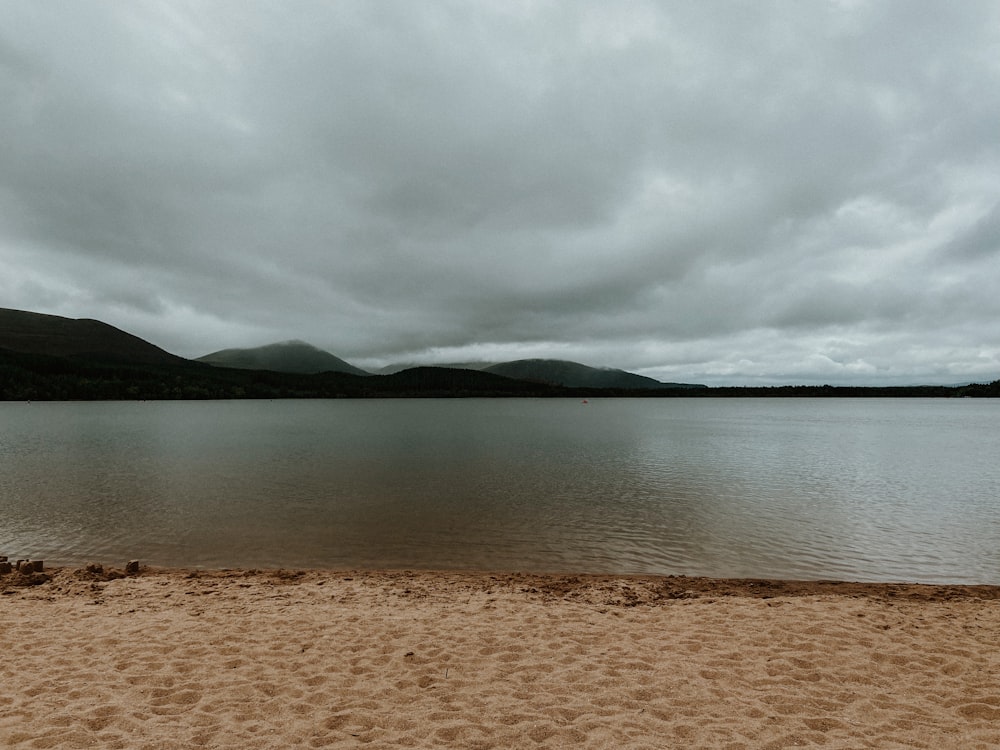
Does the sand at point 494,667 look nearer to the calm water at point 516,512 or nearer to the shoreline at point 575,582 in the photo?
the shoreline at point 575,582

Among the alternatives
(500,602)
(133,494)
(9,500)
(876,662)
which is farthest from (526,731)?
(9,500)

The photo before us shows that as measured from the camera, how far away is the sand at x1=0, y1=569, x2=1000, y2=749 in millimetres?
6957

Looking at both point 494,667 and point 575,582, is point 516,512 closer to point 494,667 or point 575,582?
point 575,582

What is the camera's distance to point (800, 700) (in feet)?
25.5

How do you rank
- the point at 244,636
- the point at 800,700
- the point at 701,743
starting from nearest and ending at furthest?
the point at 701,743 < the point at 800,700 < the point at 244,636

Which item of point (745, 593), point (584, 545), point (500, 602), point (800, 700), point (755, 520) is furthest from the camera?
point (755, 520)

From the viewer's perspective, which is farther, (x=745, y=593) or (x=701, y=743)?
(x=745, y=593)

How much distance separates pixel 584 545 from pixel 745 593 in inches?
269

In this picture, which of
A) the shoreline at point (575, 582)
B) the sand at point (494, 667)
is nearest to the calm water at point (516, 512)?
the shoreline at point (575, 582)

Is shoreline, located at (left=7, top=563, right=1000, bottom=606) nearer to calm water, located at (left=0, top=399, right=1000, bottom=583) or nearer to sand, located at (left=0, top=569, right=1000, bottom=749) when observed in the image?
sand, located at (left=0, top=569, right=1000, bottom=749)

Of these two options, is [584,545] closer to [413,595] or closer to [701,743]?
[413,595]

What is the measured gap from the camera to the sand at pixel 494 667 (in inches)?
274

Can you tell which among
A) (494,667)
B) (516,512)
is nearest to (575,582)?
(494,667)

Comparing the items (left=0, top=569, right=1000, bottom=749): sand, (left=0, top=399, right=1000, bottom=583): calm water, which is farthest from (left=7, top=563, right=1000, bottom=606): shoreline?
(left=0, top=399, right=1000, bottom=583): calm water
